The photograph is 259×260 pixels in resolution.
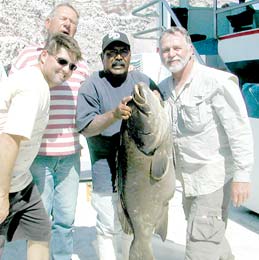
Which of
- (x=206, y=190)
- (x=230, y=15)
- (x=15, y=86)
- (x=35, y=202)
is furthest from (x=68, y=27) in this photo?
(x=230, y=15)

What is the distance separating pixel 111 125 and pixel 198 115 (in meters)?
0.56

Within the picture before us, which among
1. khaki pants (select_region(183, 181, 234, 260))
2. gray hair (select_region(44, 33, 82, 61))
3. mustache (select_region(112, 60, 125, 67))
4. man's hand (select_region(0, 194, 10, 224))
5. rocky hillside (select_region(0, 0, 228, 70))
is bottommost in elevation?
khaki pants (select_region(183, 181, 234, 260))

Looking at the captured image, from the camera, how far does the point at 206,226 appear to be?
10.3 ft

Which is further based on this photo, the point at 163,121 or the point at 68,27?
the point at 68,27

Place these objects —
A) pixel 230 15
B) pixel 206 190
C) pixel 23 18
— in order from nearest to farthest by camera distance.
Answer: pixel 206 190
pixel 230 15
pixel 23 18

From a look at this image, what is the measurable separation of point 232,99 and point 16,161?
1.35 metres

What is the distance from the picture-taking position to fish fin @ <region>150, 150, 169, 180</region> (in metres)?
2.80

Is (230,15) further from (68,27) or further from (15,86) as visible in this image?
(15,86)

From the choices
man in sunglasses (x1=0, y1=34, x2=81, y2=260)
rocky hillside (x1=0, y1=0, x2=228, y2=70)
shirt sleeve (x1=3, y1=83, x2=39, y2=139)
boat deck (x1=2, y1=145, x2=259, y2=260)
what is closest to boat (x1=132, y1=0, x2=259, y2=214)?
boat deck (x1=2, y1=145, x2=259, y2=260)

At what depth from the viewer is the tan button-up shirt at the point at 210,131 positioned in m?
3.04

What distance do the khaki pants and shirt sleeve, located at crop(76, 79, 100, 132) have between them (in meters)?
0.86

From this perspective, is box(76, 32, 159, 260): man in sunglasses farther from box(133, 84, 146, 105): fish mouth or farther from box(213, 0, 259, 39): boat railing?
box(213, 0, 259, 39): boat railing

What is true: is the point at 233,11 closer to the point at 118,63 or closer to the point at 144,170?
the point at 118,63

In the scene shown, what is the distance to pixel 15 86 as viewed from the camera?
279 cm
